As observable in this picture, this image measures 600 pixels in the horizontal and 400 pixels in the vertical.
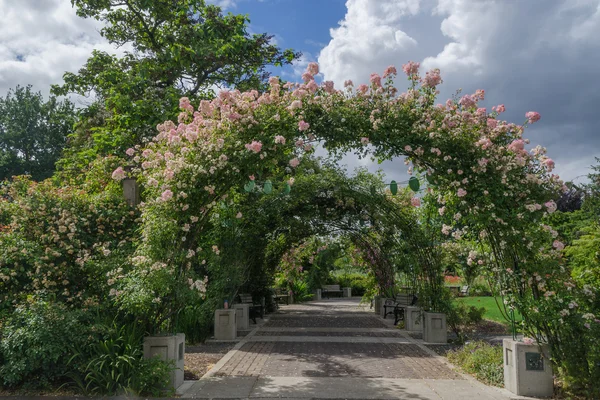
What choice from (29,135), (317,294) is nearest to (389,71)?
(317,294)

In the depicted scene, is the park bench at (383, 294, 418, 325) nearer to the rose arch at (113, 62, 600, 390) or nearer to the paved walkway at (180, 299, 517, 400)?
the paved walkway at (180, 299, 517, 400)

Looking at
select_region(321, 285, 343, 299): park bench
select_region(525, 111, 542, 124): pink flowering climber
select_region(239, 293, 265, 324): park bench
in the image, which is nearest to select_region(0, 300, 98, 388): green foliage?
select_region(525, 111, 542, 124): pink flowering climber

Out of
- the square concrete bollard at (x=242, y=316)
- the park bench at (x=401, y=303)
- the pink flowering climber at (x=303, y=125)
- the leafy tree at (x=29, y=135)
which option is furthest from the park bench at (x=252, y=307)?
the leafy tree at (x=29, y=135)

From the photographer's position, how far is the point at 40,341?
589 centimetres

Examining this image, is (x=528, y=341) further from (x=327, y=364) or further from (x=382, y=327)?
(x=382, y=327)

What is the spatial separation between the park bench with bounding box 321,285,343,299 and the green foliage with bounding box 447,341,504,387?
21165mm

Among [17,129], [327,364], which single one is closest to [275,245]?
[327,364]

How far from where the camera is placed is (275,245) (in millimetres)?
16594

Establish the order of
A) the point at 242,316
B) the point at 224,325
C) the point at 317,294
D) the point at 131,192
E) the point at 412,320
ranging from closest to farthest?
1. the point at 131,192
2. the point at 224,325
3. the point at 412,320
4. the point at 242,316
5. the point at 317,294

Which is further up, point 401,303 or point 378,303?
point 401,303

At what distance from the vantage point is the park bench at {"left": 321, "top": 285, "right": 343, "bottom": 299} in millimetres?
29297

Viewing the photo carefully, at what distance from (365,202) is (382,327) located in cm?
402

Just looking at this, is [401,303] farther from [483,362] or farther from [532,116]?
[532,116]

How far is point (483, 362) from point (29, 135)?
1504 inches
